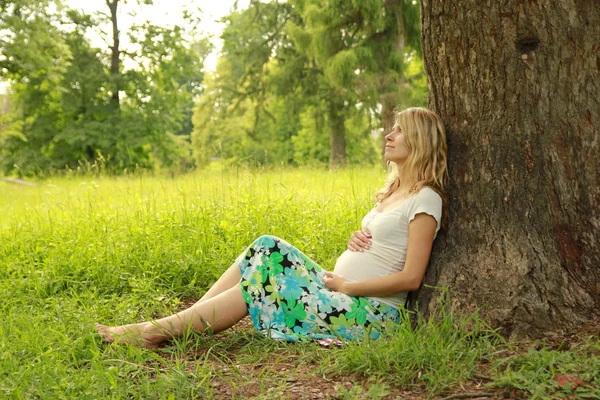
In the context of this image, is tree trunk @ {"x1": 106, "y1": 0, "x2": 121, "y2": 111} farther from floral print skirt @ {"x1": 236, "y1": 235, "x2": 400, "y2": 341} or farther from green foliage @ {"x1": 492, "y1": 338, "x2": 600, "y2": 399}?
green foliage @ {"x1": 492, "y1": 338, "x2": 600, "y2": 399}

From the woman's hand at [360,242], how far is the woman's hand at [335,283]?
0.20 metres

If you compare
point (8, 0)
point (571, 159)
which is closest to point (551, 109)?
point (571, 159)

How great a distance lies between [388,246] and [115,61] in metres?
22.0

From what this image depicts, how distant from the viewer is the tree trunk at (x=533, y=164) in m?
3.13

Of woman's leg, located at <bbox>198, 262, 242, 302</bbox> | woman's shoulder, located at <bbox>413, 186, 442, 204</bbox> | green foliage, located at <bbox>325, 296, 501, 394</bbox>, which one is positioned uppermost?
woman's shoulder, located at <bbox>413, 186, 442, 204</bbox>

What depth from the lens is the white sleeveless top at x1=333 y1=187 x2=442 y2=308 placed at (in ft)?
11.3

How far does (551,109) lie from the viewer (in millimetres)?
3166

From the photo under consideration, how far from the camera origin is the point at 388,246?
3.60 meters

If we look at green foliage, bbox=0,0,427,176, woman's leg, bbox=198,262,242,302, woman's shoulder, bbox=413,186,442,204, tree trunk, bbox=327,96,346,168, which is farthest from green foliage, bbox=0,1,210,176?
woman's shoulder, bbox=413,186,442,204

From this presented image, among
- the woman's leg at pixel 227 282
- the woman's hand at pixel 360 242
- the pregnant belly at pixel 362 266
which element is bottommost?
the woman's leg at pixel 227 282

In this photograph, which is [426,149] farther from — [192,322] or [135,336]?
[135,336]

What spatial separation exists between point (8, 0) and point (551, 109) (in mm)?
19393

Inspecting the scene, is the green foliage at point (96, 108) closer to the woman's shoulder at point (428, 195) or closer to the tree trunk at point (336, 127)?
the tree trunk at point (336, 127)

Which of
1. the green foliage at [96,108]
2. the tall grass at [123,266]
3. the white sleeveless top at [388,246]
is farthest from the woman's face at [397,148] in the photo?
the green foliage at [96,108]
